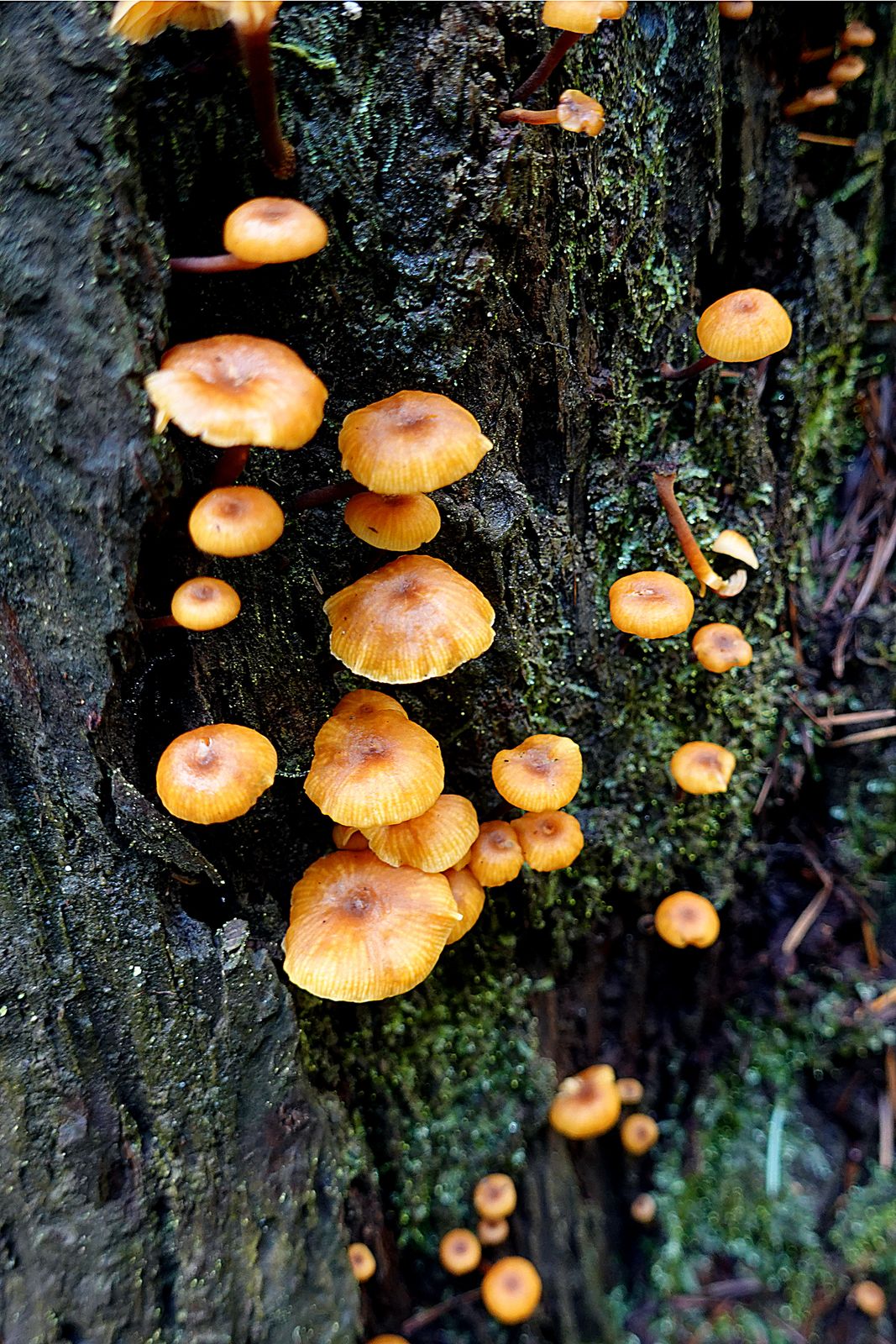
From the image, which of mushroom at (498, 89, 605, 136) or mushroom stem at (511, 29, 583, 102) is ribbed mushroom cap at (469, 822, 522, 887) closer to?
mushroom at (498, 89, 605, 136)

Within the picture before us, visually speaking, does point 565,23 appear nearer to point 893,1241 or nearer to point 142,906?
point 142,906

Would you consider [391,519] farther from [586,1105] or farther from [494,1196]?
[494,1196]

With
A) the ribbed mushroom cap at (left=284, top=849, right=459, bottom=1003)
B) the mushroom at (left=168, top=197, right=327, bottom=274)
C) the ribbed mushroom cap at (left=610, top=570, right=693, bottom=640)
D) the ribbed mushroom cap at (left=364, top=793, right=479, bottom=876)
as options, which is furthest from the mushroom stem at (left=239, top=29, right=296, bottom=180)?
the ribbed mushroom cap at (left=284, top=849, right=459, bottom=1003)

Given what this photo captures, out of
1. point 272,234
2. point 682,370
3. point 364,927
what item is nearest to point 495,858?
point 364,927

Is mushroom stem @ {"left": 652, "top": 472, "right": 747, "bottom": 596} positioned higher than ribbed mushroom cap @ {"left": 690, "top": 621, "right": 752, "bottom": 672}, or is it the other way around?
mushroom stem @ {"left": 652, "top": 472, "right": 747, "bottom": 596}

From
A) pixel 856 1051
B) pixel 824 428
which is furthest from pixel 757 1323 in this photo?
pixel 824 428

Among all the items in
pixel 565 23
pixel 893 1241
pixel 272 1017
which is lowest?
pixel 893 1241
